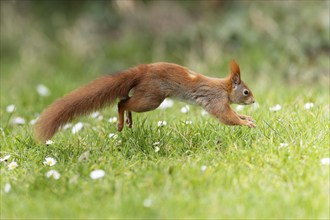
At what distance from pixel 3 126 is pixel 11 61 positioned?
4.22 meters

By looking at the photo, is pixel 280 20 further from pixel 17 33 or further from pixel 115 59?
pixel 17 33

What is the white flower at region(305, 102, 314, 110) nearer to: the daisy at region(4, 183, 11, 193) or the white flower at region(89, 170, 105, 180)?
the white flower at region(89, 170, 105, 180)

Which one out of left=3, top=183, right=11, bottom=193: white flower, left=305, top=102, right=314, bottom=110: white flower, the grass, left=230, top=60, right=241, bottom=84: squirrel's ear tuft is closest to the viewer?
the grass

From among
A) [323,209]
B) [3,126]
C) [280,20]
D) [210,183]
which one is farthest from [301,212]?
[280,20]

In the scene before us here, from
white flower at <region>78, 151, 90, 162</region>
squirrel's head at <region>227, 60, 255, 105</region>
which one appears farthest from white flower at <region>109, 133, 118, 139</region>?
squirrel's head at <region>227, 60, 255, 105</region>

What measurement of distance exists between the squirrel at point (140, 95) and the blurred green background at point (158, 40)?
7.97 ft

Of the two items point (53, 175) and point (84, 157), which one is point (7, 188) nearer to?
point (53, 175)

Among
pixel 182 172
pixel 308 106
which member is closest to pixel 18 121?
pixel 182 172

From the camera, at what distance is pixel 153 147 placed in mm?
4125

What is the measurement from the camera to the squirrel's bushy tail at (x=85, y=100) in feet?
13.1

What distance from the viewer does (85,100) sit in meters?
4.11

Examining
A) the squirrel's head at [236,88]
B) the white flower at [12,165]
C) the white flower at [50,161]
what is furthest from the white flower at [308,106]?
the white flower at [12,165]

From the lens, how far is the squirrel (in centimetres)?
406

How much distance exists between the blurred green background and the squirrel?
2430 millimetres
